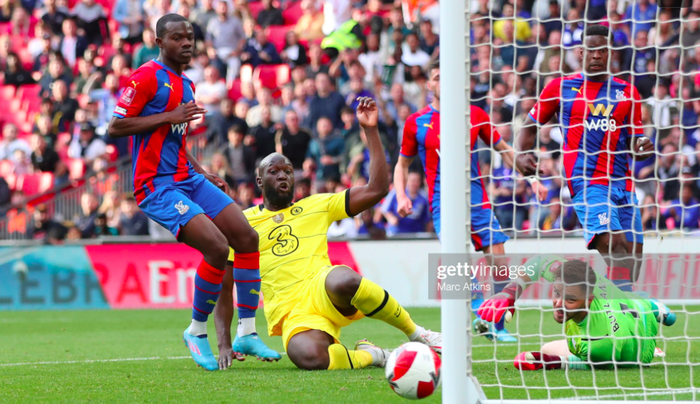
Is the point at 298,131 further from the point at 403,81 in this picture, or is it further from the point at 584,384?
the point at 584,384

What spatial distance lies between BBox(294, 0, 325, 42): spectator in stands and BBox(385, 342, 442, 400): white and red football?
40.2 ft

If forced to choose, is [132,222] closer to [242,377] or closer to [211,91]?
[211,91]

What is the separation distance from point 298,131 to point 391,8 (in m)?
3.60

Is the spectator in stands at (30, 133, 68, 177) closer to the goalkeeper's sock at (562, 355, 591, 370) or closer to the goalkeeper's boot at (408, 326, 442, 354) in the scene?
the goalkeeper's boot at (408, 326, 442, 354)

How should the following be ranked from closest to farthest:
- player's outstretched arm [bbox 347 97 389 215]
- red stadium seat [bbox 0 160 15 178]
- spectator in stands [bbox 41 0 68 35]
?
player's outstretched arm [bbox 347 97 389 215]
red stadium seat [bbox 0 160 15 178]
spectator in stands [bbox 41 0 68 35]

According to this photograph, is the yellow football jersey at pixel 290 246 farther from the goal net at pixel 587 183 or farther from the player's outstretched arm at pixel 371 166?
the goal net at pixel 587 183

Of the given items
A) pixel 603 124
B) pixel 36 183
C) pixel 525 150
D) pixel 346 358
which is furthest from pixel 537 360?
pixel 36 183

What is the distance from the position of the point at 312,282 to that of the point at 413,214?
21.7 ft

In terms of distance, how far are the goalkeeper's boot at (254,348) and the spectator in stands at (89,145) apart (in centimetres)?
1002

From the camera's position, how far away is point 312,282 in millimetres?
5719

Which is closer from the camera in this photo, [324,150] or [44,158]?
[324,150]

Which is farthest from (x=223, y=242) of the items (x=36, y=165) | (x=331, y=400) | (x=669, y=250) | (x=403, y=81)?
(x=36, y=165)

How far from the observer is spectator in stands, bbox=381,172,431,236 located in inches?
474

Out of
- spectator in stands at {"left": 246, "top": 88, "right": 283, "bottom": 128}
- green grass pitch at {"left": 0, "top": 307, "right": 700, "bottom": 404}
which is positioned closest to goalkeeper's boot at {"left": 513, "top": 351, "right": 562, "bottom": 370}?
green grass pitch at {"left": 0, "top": 307, "right": 700, "bottom": 404}
